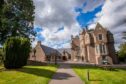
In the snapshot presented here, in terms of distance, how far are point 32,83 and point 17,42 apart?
1196cm

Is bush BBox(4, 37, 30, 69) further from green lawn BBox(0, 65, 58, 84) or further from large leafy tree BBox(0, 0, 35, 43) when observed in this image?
large leafy tree BBox(0, 0, 35, 43)

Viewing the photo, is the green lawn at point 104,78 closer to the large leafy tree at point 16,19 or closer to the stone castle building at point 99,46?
the large leafy tree at point 16,19

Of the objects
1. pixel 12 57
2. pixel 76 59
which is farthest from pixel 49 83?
pixel 76 59

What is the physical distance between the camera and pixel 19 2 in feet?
119

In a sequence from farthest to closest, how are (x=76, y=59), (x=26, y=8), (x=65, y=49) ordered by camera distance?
(x=65, y=49) < (x=76, y=59) < (x=26, y=8)

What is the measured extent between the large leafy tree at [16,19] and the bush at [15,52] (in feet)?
32.6

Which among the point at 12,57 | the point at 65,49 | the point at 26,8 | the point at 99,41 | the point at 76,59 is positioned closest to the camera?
the point at 12,57

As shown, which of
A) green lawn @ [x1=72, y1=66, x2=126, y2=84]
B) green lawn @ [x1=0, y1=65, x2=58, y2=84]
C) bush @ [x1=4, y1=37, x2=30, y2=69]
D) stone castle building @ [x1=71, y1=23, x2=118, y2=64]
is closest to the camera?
green lawn @ [x1=0, y1=65, x2=58, y2=84]

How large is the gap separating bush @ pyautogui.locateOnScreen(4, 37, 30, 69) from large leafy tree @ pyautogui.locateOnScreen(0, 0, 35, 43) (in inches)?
391

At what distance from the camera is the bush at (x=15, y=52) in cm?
2412

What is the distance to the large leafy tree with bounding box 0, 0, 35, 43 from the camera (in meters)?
33.8

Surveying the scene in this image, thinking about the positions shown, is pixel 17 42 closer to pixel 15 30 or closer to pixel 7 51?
pixel 7 51

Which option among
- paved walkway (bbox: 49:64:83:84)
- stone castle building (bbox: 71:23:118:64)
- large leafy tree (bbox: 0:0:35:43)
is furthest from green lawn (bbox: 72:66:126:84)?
stone castle building (bbox: 71:23:118:64)

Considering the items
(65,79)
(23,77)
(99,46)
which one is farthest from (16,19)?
(99,46)
